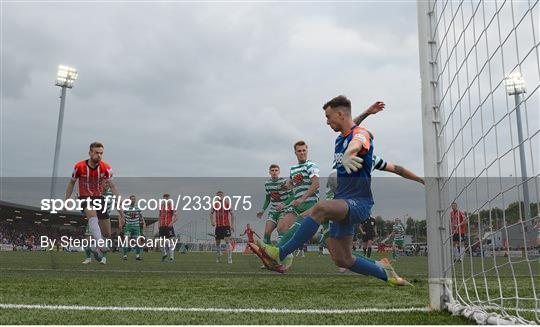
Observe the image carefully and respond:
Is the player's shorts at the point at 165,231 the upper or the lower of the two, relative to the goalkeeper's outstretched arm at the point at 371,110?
lower

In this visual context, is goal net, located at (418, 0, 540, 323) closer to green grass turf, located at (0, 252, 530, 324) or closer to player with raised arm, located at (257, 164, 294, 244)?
green grass turf, located at (0, 252, 530, 324)

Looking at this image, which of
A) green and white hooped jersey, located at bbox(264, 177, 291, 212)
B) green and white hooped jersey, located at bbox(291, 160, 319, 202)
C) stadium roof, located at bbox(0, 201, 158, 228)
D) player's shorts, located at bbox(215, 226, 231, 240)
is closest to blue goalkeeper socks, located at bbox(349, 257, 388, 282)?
green and white hooped jersey, located at bbox(291, 160, 319, 202)

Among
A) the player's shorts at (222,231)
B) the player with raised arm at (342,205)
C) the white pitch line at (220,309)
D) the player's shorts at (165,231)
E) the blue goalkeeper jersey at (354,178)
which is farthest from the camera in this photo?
the player's shorts at (165,231)

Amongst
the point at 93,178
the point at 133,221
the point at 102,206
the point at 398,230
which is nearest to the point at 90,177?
the point at 93,178

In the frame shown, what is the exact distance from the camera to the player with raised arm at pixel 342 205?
14.1 feet

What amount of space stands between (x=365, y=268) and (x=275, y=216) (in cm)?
538

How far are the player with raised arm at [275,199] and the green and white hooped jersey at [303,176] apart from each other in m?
0.41

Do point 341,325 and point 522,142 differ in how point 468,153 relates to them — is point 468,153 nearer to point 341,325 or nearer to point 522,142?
point 522,142

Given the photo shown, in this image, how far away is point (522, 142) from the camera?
3.04 m

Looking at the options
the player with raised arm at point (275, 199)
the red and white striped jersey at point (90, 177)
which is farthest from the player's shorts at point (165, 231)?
the red and white striped jersey at point (90, 177)

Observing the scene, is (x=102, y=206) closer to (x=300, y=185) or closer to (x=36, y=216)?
(x=300, y=185)

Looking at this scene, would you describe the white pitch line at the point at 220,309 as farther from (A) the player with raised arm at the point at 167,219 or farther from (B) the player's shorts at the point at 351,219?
(A) the player with raised arm at the point at 167,219

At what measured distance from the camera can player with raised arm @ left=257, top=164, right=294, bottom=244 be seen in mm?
10009

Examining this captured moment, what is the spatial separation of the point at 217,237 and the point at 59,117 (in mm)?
7388
